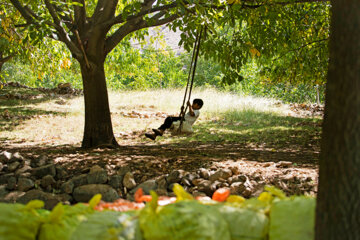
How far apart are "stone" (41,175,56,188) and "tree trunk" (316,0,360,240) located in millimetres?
3432

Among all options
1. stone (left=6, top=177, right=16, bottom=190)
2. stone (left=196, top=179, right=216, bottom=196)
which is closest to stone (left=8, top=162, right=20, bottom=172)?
stone (left=6, top=177, right=16, bottom=190)

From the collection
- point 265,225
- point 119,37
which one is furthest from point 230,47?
point 265,225

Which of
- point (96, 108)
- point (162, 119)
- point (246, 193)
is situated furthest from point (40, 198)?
point (162, 119)

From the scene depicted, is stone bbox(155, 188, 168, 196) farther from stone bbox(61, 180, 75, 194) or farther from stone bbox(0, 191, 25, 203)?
stone bbox(0, 191, 25, 203)

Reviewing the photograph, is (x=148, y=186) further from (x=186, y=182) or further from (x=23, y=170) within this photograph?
(x=23, y=170)

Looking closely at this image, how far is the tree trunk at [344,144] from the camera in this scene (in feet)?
4.07

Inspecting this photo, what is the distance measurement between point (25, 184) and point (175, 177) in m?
1.67

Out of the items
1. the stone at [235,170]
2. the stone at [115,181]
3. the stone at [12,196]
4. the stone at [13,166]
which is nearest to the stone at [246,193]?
the stone at [235,170]

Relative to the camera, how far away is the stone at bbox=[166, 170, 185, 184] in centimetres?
404

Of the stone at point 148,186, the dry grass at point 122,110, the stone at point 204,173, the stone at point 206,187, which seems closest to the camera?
the stone at point 206,187

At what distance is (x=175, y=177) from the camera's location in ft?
13.3

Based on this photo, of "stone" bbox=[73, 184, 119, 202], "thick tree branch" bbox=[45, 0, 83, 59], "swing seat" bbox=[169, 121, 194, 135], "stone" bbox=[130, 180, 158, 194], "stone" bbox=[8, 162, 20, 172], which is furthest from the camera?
"swing seat" bbox=[169, 121, 194, 135]

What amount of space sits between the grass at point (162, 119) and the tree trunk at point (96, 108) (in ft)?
6.59

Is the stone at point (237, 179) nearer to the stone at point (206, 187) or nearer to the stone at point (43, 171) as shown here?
the stone at point (206, 187)
